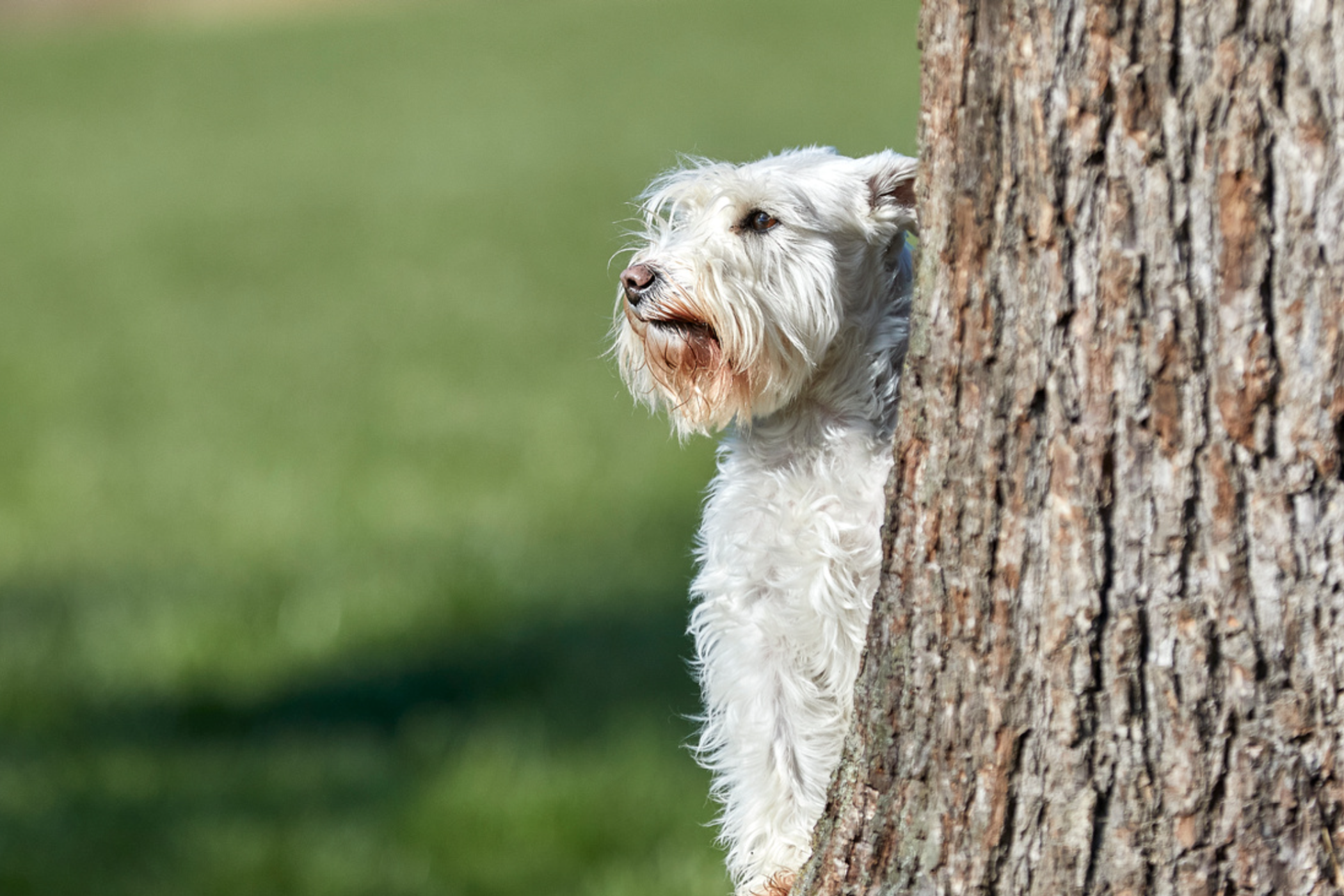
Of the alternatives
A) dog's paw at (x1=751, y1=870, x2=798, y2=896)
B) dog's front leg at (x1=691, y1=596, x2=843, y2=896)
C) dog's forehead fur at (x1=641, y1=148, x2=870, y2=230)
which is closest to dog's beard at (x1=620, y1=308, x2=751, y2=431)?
dog's forehead fur at (x1=641, y1=148, x2=870, y2=230)

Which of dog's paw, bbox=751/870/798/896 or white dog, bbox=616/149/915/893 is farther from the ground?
white dog, bbox=616/149/915/893

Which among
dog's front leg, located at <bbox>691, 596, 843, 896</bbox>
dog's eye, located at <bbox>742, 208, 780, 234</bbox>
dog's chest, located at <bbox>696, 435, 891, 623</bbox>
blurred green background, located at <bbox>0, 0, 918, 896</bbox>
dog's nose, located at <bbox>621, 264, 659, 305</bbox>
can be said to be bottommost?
dog's front leg, located at <bbox>691, 596, 843, 896</bbox>

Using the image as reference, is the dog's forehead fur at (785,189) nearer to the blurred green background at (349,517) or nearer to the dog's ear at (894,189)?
the dog's ear at (894,189)

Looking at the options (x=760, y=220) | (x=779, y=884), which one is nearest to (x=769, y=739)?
(x=779, y=884)

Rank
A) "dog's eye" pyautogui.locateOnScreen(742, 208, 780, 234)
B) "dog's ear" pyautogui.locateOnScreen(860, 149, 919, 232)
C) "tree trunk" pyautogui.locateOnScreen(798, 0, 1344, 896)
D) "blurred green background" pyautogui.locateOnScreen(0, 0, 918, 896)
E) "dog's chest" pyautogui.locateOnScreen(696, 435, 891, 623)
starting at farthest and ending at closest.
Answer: "blurred green background" pyautogui.locateOnScreen(0, 0, 918, 896)
"dog's eye" pyautogui.locateOnScreen(742, 208, 780, 234)
"dog's ear" pyautogui.locateOnScreen(860, 149, 919, 232)
"dog's chest" pyautogui.locateOnScreen(696, 435, 891, 623)
"tree trunk" pyautogui.locateOnScreen(798, 0, 1344, 896)

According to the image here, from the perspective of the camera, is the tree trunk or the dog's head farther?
the dog's head

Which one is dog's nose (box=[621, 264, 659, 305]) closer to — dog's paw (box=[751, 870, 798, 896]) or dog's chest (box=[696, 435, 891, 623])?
dog's chest (box=[696, 435, 891, 623])

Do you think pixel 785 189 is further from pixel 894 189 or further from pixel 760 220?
pixel 894 189

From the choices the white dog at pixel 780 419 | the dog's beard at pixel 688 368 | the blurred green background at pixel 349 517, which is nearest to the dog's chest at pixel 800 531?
the white dog at pixel 780 419

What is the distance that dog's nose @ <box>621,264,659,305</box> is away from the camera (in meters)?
3.20

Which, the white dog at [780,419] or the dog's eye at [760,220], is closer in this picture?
the white dog at [780,419]

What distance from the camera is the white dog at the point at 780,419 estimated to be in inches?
113

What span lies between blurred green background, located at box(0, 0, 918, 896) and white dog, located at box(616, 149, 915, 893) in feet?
2.01

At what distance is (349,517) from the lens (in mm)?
10008
